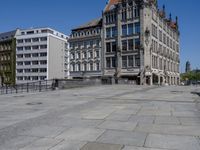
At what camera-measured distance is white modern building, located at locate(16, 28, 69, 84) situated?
88375 millimetres

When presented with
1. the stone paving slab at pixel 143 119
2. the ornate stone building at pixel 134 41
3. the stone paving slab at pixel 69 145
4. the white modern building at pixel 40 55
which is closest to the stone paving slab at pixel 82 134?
the stone paving slab at pixel 69 145

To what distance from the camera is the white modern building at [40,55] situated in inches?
3479

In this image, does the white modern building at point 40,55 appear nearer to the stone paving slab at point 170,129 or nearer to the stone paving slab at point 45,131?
the stone paving slab at point 45,131

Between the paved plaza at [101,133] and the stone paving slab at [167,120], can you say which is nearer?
the paved plaza at [101,133]

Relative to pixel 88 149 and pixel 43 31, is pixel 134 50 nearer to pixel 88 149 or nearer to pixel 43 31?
pixel 43 31

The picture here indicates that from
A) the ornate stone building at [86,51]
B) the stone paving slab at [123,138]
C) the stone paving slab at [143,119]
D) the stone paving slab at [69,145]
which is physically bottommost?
the stone paving slab at [69,145]

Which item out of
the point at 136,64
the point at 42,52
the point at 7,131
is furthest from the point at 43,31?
the point at 7,131

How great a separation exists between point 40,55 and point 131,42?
130ft

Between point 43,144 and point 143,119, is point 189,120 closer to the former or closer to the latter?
point 143,119

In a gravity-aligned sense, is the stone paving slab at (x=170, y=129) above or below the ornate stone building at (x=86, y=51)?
below

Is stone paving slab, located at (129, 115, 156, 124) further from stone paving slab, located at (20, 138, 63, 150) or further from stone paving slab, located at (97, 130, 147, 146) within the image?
stone paving slab, located at (20, 138, 63, 150)

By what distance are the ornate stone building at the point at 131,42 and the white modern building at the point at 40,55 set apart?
18.5 meters

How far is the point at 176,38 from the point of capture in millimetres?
90500

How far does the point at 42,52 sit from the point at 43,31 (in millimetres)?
8312
